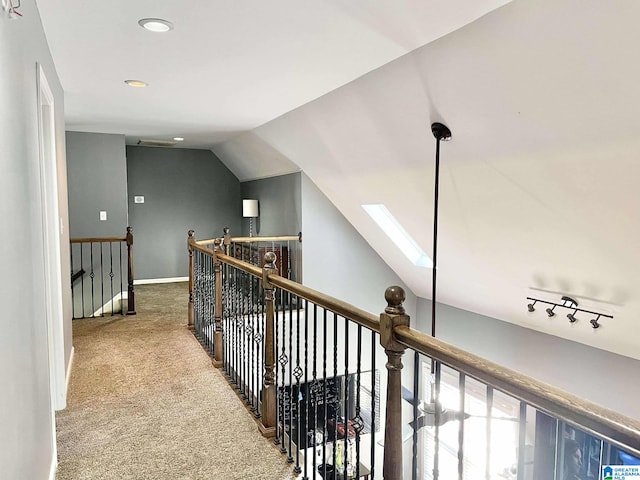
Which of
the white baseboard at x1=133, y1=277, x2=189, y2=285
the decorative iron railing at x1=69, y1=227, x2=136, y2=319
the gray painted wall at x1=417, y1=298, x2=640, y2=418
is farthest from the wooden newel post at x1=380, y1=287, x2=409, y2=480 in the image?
the white baseboard at x1=133, y1=277, x2=189, y2=285

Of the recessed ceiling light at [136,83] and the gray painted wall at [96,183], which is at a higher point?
the recessed ceiling light at [136,83]

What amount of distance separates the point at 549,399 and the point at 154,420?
2.62 meters

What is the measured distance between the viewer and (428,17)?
2375mm

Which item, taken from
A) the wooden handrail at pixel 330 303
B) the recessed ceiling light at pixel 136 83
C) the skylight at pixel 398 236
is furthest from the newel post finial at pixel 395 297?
the skylight at pixel 398 236

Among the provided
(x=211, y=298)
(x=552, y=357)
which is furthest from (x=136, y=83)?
(x=552, y=357)

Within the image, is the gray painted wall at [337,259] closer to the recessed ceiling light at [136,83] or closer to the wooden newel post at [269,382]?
the recessed ceiling light at [136,83]

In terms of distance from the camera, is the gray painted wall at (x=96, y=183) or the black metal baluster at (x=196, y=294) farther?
the gray painted wall at (x=96, y=183)

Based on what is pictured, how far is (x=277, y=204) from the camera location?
715cm

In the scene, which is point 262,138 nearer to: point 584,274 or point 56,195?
point 56,195

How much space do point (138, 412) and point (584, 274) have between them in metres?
3.63

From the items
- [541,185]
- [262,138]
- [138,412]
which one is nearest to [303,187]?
[262,138]

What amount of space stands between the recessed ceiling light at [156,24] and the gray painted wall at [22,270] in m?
0.50

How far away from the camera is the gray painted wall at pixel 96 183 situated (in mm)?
6309

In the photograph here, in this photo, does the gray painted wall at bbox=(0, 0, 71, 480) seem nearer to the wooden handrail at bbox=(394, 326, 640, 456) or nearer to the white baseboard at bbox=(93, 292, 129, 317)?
the wooden handrail at bbox=(394, 326, 640, 456)
